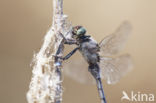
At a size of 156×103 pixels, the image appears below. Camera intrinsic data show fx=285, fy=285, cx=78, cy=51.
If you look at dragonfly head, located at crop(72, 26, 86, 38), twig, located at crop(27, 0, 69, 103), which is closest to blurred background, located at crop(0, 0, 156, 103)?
dragonfly head, located at crop(72, 26, 86, 38)

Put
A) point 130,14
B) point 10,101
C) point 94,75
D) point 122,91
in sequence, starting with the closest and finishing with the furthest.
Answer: point 94,75, point 10,101, point 122,91, point 130,14

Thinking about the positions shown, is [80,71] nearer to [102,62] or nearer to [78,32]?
[102,62]

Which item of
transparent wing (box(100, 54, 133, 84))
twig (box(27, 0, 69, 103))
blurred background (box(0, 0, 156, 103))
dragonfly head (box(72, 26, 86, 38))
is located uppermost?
blurred background (box(0, 0, 156, 103))

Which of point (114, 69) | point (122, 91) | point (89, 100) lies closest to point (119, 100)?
point (122, 91)

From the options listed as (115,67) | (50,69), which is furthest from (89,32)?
(50,69)

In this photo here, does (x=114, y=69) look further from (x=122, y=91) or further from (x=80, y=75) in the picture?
(x=122, y=91)

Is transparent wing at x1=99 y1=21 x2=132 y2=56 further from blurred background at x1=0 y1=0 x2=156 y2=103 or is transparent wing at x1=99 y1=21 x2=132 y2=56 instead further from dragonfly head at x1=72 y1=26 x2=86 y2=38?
blurred background at x1=0 y1=0 x2=156 y2=103
